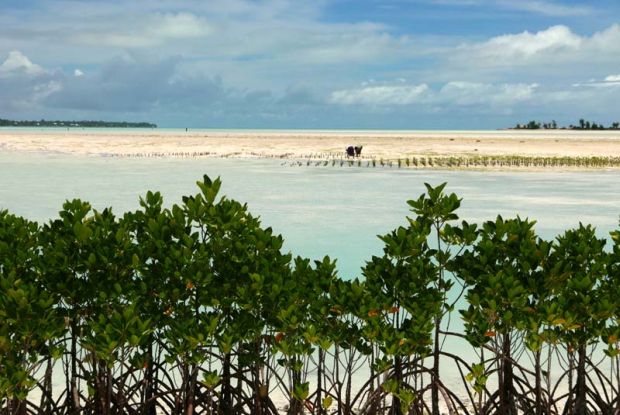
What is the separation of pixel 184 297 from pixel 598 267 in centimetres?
273

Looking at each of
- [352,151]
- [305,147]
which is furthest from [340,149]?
[352,151]

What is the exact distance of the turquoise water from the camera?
60.8ft

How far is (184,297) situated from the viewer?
4.69 metres

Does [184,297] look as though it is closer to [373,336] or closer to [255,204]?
[373,336]

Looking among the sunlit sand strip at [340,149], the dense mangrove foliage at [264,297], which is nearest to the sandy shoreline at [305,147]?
the sunlit sand strip at [340,149]

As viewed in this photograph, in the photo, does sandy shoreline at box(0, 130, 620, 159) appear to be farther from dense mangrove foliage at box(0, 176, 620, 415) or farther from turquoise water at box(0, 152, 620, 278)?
dense mangrove foliage at box(0, 176, 620, 415)

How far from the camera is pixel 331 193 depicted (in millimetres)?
27438

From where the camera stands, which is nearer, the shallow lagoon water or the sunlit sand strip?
the shallow lagoon water

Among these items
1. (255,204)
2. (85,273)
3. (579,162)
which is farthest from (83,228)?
(579,162)

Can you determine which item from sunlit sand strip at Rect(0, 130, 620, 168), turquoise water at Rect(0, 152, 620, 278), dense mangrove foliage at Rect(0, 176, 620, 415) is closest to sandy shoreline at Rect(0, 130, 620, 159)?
sunlit sand strip at Rect(0, 130, 620, 168)

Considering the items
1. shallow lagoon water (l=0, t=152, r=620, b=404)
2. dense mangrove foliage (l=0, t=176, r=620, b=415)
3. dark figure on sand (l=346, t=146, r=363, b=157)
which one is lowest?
shallow lagoon water (l=0, t=152, r=620, b=404)

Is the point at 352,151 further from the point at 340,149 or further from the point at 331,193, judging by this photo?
the point at 331,193

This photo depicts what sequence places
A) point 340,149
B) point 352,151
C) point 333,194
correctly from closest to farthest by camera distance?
point 333,194, point 352,151, point 340,149

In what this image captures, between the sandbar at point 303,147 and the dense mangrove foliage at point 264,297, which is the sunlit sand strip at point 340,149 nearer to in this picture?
the sandbar at point 303,147
